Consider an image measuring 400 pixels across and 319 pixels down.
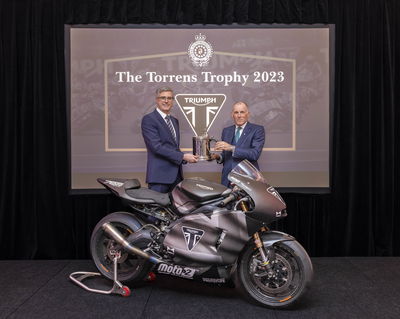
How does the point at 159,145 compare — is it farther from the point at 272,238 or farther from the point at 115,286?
the point at 272,238


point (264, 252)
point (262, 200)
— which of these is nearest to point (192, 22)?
point (262, 200)

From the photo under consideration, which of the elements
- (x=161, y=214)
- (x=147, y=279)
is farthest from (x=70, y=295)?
(x=161, y=214)

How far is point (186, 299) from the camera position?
3291 mm

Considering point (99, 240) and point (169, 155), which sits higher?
point (169, 155)

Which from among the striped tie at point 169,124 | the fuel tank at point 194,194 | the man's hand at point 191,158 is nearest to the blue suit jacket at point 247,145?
the man's hand at point 191,158

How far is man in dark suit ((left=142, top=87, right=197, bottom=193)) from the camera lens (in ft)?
12.8

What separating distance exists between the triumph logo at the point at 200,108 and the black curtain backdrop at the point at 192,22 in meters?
0.77

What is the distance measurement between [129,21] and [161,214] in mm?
2131

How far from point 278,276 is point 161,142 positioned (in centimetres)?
159

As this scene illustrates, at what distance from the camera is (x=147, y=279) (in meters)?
3.64

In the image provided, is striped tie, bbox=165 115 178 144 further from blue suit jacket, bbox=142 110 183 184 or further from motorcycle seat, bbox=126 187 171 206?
motorcycle seat, bbox=126 187 171 206

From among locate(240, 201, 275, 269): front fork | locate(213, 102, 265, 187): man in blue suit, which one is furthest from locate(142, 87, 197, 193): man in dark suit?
locate(240, 201, 275, 269): front fork

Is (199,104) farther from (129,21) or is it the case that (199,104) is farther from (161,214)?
(161,214)

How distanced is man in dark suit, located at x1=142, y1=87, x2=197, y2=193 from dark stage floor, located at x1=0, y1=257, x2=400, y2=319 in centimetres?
87
